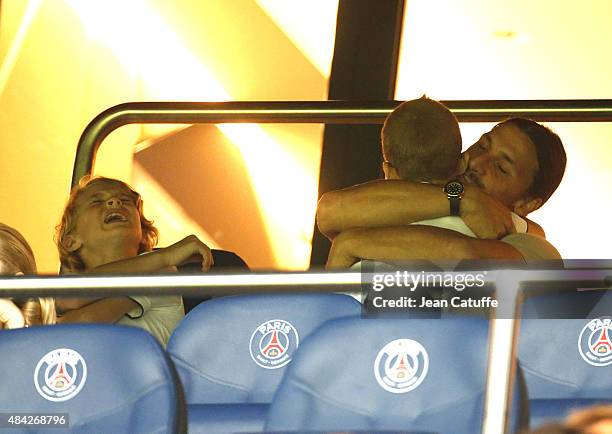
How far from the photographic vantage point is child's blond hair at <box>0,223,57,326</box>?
2.12 m

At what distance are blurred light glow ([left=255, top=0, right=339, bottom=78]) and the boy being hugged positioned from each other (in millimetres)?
1334

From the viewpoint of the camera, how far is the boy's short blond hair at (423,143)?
1.96 m

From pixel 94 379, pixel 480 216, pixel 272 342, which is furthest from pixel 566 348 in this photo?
pixel 94 379

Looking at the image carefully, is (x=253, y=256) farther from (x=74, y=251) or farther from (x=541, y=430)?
(x=541, y=430)

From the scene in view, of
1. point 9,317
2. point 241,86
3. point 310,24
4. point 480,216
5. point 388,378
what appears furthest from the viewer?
point 241,86

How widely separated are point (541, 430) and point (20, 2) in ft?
11.9

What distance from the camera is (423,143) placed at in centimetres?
196

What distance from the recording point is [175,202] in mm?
4051

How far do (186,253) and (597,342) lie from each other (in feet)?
2.57

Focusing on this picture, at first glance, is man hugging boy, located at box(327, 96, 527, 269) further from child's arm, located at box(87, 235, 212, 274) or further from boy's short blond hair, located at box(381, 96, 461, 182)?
child's arm, located at box(87, 235, 212, 274)

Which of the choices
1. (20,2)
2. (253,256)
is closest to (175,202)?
(253,256)

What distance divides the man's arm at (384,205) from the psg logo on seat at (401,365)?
321 millimetres

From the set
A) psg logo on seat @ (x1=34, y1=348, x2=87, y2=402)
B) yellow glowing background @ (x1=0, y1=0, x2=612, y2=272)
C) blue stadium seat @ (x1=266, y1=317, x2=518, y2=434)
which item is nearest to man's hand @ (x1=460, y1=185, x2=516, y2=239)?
blue stadium seat @ (x1=266, y1=317, x2=518, y2=434)

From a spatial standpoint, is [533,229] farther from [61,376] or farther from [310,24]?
[310,24]
